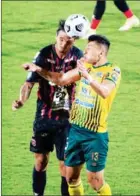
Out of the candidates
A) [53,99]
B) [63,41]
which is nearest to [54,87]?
[53,99]

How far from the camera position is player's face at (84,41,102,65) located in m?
7.30

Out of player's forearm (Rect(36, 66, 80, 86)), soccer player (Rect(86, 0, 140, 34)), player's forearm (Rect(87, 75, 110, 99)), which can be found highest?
player's forearm (Rect(87, 75, 110, 99))

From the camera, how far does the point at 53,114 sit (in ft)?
25.6

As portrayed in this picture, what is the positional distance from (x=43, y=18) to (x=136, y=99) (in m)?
5.05

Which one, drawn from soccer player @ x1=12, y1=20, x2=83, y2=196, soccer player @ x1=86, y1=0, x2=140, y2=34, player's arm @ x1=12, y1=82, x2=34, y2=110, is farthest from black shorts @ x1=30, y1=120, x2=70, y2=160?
soccer player @ x1=86, y1=0, x2=140, y2=34

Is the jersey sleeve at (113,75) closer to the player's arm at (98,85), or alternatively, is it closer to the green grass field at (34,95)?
the player's arm at (98,85)

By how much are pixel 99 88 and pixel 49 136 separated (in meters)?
1.03

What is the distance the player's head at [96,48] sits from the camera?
24.0 ft

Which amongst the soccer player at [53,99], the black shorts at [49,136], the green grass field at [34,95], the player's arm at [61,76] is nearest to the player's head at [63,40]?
the soccer player at [53,99]

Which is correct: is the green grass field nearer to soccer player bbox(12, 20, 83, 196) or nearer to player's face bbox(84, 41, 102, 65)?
soccer player bbox(12, 20, 83, 196)

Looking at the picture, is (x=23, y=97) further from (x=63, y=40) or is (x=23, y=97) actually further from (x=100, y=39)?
(x=100, y=39)

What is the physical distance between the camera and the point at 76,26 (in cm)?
788

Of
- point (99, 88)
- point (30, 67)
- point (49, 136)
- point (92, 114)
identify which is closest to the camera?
point (99, 88)

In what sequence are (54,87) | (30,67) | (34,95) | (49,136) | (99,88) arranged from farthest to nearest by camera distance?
1. (34,95)
2. (49,136)
3. (54,87)
4. (30,67)
5. (99,88)
